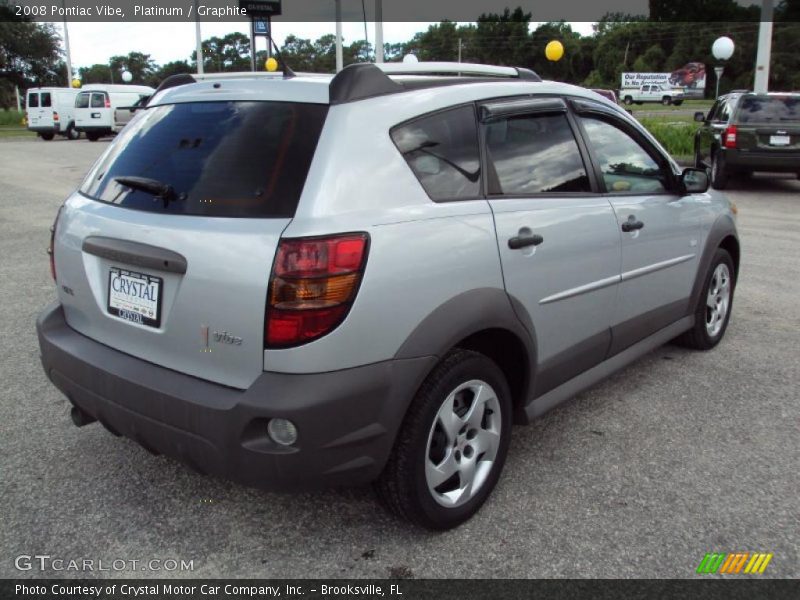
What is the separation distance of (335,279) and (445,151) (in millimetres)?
791

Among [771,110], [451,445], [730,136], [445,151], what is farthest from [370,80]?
[771,110]

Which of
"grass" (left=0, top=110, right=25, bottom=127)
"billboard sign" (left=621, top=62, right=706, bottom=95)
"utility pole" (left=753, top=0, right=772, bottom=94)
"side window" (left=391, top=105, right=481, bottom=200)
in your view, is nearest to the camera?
"side window" (left=391, top=105, right=481, bottom=200)

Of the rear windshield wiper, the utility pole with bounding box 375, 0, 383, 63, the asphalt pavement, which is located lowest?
the asphalt pavement

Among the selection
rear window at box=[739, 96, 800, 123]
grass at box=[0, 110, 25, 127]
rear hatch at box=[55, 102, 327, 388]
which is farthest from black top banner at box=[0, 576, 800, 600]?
grass at box=[0, 110, 25, 127]

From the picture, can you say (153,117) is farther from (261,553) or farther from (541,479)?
(541,479)

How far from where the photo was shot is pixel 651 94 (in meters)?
63.6

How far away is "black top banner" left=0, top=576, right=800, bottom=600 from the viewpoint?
2.44 metres

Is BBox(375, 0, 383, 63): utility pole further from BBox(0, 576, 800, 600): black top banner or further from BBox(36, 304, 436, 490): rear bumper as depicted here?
BBox(0, 576, 800, 600): black top banner

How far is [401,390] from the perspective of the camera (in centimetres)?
243

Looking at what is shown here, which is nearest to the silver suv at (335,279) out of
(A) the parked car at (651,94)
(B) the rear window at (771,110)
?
(B) the rear window at (771,110)

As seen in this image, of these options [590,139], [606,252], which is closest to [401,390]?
[606,252]

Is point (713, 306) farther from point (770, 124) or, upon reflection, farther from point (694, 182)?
point (770, 124)

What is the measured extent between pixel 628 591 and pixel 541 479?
0.76 meters

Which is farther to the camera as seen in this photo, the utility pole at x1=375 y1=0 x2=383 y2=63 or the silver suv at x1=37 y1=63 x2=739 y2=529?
the utility pole at x1=375 y1=0 x2=383 y2=63
